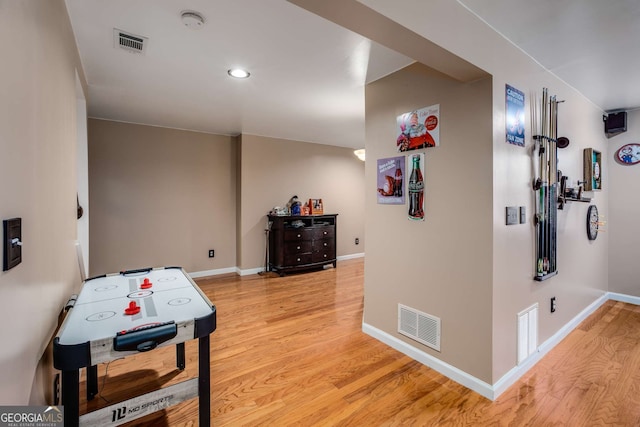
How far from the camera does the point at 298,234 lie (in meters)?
5.05

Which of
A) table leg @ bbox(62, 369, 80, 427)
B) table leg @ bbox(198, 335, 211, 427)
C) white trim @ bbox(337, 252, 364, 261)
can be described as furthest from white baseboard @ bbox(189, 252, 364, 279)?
table leg @ bbox(62, 369, 80, 427)

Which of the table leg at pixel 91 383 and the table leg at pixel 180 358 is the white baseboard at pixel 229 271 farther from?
the table leg at pixel 91 383

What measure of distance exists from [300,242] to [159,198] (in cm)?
233

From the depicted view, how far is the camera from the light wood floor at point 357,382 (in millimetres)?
1740

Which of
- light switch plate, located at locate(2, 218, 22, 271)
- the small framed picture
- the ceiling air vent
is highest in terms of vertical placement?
the ceiling air vent

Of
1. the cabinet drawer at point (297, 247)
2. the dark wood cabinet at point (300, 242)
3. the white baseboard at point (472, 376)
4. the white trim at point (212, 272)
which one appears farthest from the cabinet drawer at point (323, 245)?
the white baseboard at point (472, 376)

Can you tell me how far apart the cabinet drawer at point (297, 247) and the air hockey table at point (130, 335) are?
3.12 m

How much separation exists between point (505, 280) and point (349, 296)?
2.24 metres

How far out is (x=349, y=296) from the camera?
12.9 ft

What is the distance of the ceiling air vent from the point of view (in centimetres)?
198

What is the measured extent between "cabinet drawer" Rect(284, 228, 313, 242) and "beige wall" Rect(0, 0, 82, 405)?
3.33 metres

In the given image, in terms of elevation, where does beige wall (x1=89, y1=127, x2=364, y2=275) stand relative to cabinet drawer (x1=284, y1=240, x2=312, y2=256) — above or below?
above

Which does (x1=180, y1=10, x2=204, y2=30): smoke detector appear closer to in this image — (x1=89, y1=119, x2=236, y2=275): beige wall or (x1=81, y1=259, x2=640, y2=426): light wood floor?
(x1=81, y1=259, x2=640, y2=426): light wood floor

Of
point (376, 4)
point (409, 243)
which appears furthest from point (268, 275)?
point (376, 4)
